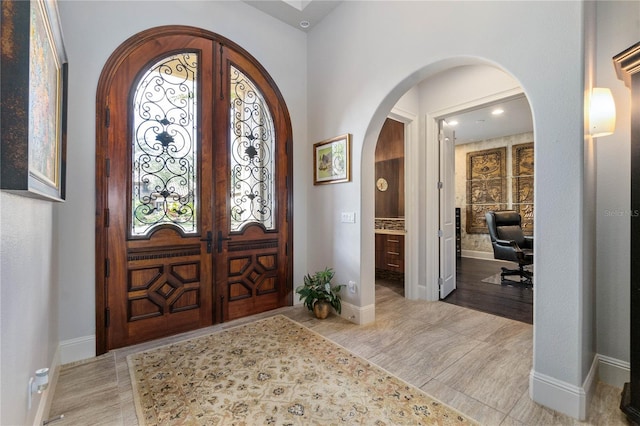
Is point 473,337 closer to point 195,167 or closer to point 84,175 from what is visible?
point 195,167

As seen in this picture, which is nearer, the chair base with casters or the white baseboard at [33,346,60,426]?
the white baseboard at [33,346,60,426]

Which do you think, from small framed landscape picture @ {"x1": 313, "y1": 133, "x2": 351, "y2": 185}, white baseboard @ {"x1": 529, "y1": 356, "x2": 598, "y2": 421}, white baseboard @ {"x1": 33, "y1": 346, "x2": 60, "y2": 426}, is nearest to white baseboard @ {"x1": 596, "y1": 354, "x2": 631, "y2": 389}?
white baseboard @ {"x1": 529, "y1": 356, "x2": 598, "y2": 421}

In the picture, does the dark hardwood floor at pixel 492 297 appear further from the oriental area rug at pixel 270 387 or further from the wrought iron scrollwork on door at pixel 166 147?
the wrought iron scrollwork on door at pixel 166 147

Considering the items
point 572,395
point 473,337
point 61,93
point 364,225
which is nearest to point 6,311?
point 61,93

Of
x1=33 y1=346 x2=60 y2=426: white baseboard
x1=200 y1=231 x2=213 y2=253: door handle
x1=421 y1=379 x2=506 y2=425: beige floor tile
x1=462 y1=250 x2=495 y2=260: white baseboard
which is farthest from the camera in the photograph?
x1=462 y1=250 x2=495 y2=260: white baseboard

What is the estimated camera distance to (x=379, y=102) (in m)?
2.77

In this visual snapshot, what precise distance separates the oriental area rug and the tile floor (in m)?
0.13

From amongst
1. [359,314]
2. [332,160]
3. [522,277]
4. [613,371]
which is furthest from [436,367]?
[522,277]

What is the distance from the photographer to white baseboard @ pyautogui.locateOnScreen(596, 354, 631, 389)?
1.92m

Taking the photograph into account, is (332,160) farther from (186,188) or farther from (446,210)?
(446,210)

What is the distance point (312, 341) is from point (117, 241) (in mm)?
1908

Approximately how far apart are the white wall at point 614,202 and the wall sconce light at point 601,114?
42cm

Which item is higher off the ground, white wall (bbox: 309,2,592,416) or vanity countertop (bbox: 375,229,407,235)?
white wall (bbox: 309,2,592,416)

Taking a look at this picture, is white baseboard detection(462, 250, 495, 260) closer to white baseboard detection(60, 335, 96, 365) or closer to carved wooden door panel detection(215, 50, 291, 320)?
carved wooden door panel detection(215, 50, 291, 320)
